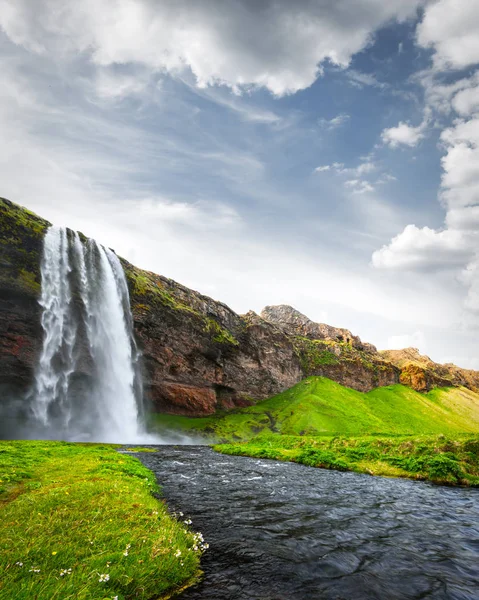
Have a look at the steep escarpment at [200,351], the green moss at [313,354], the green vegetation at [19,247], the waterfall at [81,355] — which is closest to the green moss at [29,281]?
the green vegetation at [19,247]

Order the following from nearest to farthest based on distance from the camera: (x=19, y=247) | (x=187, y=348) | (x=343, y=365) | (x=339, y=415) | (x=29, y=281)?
(x=29, y=281)
(x=19, y=247)
(x=339, y=415)
(x=187, y=348)
(x=343, y=365)

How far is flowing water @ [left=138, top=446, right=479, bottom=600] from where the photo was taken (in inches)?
341

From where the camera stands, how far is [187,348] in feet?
350

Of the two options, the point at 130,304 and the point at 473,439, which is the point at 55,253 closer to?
the point at 130,304

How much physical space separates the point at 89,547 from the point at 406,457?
109 feet

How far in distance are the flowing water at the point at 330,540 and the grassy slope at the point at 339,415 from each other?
62657mm

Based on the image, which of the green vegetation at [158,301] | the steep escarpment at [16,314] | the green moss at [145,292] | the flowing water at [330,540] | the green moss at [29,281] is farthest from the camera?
the green vegetation at [158,301]

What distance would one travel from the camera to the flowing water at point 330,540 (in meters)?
8.66

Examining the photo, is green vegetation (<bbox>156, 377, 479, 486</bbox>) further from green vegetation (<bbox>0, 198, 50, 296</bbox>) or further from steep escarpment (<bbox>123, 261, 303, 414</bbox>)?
green vegetation (<bbox>0, 198, 50, 296</bbox>)

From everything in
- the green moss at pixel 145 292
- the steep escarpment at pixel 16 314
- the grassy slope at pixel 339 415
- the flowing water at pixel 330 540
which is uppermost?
the green moss at pixel 145 292

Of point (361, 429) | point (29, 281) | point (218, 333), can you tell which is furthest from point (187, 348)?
point (361, 429)

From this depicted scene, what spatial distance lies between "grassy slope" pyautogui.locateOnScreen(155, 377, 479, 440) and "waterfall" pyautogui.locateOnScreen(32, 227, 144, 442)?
834 inches

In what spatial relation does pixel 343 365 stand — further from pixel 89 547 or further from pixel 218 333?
pixel 89 547

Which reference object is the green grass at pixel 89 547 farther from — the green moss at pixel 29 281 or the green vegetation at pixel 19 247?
the green vegetation at pixel 19 247
